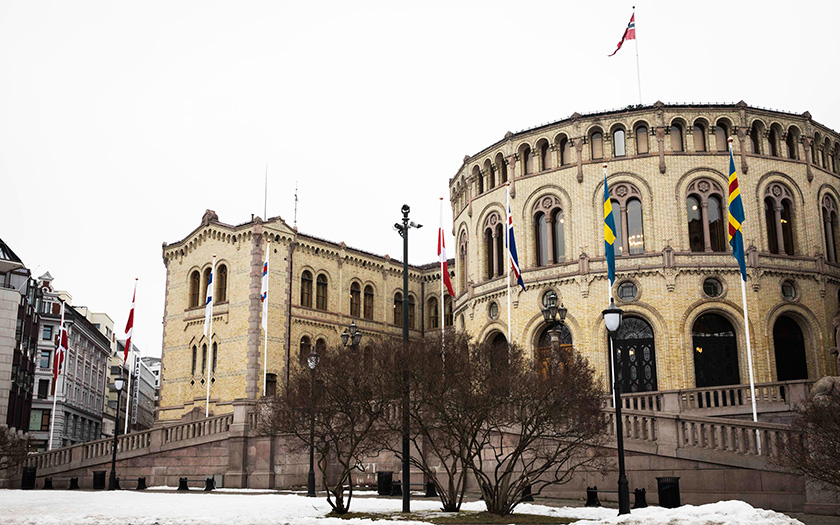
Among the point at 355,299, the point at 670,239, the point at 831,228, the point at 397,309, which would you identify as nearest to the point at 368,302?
the point at 355,299

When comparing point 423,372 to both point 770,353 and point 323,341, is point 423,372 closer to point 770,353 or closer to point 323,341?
point 770,353

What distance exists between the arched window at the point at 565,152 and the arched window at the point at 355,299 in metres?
20.5

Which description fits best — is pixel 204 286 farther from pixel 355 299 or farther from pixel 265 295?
pixel 355 299

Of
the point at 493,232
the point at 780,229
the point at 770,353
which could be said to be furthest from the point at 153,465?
the point at 780,229

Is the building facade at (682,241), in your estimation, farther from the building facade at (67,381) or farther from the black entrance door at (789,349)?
the building facade at (67,381)

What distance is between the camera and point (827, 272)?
40.1 meters

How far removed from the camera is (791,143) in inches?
1635

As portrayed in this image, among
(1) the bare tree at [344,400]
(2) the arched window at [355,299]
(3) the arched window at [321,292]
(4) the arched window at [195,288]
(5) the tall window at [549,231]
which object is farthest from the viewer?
(2) the arched window at [355,299]

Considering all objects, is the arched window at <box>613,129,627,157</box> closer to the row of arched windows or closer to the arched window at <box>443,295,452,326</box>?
the arched window at <box>443,295,452,326</box>

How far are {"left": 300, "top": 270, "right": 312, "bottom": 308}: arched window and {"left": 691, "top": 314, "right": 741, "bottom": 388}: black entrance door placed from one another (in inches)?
1009

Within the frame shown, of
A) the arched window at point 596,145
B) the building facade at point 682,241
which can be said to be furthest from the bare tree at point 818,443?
the arched window at point 596,145

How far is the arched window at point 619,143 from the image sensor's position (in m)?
41.0

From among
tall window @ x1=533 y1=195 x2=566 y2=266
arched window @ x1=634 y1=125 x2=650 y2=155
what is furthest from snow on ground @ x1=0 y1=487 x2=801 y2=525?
arched window @ x1=634 y1=125 x2=650 y2=155

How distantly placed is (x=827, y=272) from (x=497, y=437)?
21143mm
